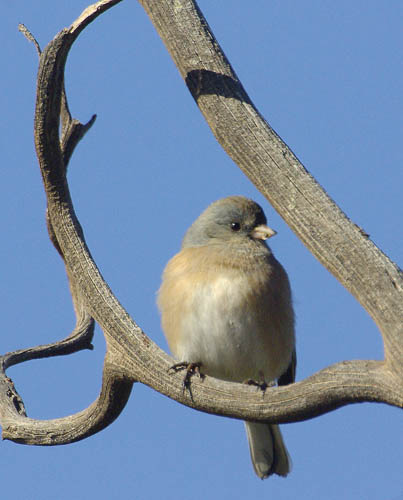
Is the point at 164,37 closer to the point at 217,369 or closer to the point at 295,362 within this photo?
the point at 217,369

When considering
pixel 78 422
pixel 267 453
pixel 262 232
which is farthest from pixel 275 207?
pixel 267 453

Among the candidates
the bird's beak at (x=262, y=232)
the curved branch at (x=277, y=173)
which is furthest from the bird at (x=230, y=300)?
the curved branch at (x=277, y=173)

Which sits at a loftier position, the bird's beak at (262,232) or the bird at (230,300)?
the bird's beak at (262,232)

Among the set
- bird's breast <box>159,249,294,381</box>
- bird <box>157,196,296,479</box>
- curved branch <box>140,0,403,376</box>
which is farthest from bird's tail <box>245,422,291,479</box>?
curved branch <box>140,0,403,376</box>

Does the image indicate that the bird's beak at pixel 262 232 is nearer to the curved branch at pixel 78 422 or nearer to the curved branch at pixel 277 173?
the curved branch at pixel 277 173

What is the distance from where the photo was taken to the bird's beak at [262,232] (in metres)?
5.06

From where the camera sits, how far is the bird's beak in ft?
16.6

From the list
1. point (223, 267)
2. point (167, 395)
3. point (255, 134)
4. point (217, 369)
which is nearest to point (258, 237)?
point (223, 267)

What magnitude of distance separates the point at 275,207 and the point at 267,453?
7.26ft

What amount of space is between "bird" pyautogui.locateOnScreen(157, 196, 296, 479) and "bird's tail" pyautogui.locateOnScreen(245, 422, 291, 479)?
1cm

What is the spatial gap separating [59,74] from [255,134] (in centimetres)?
112

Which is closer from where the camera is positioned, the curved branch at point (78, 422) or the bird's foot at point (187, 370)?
the bird's foot at point (187, 370)

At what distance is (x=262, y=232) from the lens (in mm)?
5086

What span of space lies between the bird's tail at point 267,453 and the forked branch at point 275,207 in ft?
4.70
